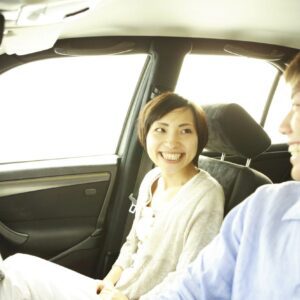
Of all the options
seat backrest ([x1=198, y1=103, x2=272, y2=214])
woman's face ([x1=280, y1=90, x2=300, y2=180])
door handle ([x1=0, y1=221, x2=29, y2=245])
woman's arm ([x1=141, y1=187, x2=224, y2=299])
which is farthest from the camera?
door handle ([x1=0, y1=221, x2=29, y2=245])

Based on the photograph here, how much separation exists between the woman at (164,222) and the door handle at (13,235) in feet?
1.75

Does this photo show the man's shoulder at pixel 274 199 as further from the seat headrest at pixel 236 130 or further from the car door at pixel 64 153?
the car door at pixel 64 153

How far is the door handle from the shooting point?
2.46 metres

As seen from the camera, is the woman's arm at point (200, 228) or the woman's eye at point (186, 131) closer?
the woman's arm at point (200, 228)

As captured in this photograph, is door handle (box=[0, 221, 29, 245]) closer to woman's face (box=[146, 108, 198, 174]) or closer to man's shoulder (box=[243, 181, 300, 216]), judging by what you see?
woman's face (box=[146, 108, 198, 174])

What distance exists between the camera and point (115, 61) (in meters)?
2.62

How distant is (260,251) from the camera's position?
1094 millimetres

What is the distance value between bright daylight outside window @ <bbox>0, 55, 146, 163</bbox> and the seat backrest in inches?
33.6

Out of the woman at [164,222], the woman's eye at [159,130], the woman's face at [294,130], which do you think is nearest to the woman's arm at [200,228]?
the woman at [164,222]

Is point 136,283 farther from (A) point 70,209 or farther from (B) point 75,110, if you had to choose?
(B) point 75,110

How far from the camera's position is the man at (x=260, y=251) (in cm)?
103

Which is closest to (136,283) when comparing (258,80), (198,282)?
(198,282)

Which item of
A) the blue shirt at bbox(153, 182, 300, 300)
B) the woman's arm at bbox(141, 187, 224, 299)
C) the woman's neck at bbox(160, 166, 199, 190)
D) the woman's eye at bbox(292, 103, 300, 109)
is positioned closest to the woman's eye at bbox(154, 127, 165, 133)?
the woman's neck at bbox(160, 166, 199, 190)

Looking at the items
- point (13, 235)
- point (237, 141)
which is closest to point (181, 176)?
point (237, 141)
